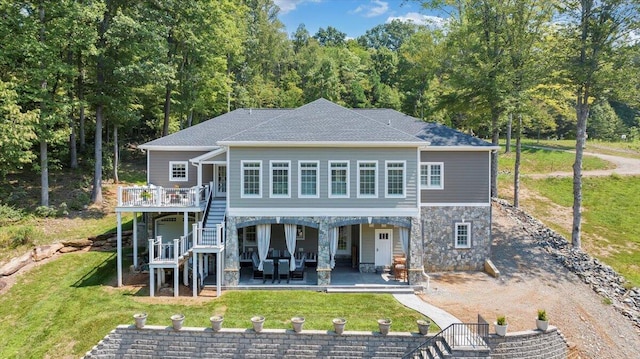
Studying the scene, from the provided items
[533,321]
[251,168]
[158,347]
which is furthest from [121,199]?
[533,321]

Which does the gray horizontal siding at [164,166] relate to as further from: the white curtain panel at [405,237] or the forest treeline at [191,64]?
the white curtain panel at [405,237]

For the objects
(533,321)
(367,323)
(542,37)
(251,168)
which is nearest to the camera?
(367,323)

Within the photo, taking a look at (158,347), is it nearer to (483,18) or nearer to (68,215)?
(68,215)

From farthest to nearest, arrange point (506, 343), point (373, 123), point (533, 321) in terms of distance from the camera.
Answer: point (373, 123)
point (533, 321)
point (506, 343)

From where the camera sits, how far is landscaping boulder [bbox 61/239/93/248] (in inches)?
688

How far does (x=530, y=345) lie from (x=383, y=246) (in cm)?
757

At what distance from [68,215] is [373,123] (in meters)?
16.5

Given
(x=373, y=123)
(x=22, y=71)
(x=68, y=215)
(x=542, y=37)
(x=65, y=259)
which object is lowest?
(x=65, y=259)

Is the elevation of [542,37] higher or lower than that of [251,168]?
higher

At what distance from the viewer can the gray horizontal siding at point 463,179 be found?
17656 millimetres

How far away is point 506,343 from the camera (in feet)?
36.3

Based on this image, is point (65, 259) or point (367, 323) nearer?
point (367, 323)

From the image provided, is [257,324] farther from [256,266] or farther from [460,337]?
[460,337]

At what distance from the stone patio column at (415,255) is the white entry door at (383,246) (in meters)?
2.25
